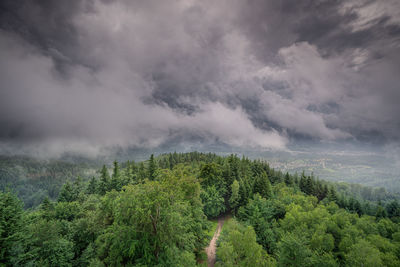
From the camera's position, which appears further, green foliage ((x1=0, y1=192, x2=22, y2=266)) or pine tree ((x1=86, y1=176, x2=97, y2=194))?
pine tree ((x1=86, y1=176, x2=97, y2=194))

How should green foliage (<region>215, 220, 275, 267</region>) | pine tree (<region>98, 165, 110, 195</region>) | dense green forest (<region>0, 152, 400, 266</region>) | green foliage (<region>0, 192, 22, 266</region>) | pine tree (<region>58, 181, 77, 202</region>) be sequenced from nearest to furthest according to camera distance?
green foliage (<region>0, 192, 22, 266</region>) → dense green forest (<region>0, 152, 400, 266</region>) → green foliage (<region>215, 220, 275, 267</region>) → pine tree (<region>58, 181, 77, 202</region>) → pine tree (<region>98, 165, 110, 195</region>)

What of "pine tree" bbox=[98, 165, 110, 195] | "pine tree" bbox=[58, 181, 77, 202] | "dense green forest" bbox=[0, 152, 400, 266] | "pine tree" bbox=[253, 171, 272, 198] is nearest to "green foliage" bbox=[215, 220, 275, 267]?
"dense green forest" bbox=[0, 152, 400, 266]

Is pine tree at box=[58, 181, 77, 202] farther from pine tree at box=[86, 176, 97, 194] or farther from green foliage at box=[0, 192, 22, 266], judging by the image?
green foliage at box=[0, 192, 22, 266]

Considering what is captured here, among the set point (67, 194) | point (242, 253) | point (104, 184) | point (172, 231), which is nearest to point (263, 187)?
point (242, 253)

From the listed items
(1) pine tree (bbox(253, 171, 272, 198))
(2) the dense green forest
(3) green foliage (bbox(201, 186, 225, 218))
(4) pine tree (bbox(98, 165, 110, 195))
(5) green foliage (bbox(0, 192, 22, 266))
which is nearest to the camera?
(5) green foliage (bbox(0, 192, 22, 266))

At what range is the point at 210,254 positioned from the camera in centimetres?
3234

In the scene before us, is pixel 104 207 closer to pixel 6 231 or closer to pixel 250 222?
pixel 6 231

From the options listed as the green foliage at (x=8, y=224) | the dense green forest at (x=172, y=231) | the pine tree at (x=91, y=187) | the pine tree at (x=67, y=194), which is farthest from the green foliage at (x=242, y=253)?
the pine tree at (x=91, y=187)

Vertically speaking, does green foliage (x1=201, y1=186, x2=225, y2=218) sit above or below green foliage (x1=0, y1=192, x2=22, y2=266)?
below

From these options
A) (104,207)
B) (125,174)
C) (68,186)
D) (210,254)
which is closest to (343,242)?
(210,254)

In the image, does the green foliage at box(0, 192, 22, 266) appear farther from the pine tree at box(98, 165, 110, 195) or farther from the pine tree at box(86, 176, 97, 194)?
the pine tree at box(86, 176, 97, 194)

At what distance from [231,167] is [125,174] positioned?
4029 centimetres

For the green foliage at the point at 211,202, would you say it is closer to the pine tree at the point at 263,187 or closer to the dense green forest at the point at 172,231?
the dense green forest at the point at 172,231

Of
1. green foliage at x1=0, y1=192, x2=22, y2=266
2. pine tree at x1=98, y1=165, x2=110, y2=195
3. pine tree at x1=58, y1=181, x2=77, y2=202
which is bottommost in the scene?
pine tree at x1=58, y1=181, x2=77, y2=202
